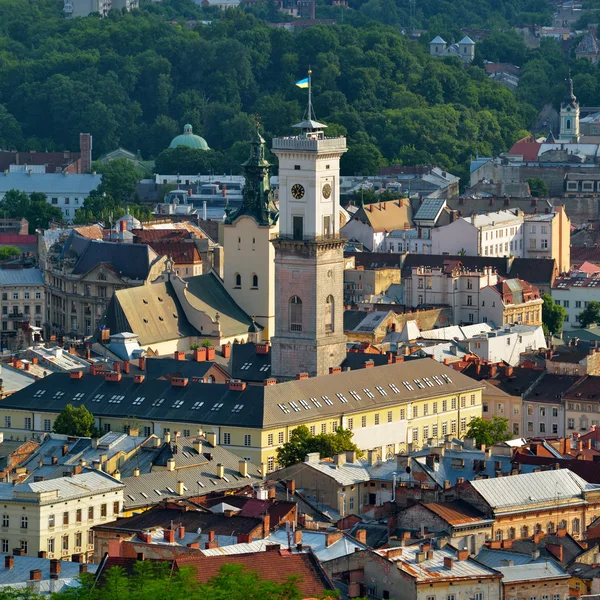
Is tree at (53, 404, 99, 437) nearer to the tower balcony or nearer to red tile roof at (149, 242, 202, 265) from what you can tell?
the tower balcony

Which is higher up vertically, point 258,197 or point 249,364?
point 258,197

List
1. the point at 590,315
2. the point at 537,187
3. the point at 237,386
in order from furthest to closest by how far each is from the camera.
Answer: the point at 537,187
the point at 590,315
the point at 237,386

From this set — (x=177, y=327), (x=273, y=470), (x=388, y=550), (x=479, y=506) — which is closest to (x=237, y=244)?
(x=177, y=327)

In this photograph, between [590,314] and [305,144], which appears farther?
[590,314]

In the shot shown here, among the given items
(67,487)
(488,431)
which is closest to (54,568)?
(67,487)

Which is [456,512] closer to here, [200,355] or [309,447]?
[309,447]

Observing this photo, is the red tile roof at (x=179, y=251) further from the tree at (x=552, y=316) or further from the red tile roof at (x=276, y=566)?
the red tile roof at (x=276, y=566)
